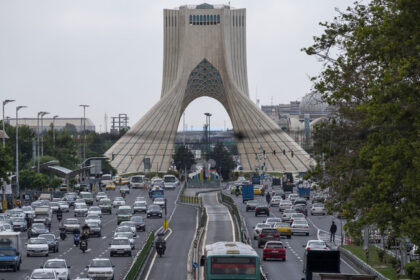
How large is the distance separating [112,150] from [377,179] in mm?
142117

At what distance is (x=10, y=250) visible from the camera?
42406 millimetres

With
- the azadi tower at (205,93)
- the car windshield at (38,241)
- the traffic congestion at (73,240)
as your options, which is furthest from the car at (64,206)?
the azadi tower at (205,93)

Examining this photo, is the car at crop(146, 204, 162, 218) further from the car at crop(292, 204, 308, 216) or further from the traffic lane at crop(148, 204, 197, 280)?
the car at crop(292, 204, 308, 216)

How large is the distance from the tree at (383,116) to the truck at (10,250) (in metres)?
16.4

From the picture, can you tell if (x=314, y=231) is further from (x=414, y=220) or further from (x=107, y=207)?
(x=414, y=220)

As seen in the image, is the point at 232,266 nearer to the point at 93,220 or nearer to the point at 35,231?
the point at 35,231

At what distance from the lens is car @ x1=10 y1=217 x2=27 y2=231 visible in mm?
65125

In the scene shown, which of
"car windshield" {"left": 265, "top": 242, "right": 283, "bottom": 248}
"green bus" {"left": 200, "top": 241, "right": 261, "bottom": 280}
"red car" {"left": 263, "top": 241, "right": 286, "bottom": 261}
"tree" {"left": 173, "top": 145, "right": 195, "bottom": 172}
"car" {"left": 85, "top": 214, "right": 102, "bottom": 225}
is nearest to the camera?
"green bus" {"left": 200, "top": 241, "right": 261, "bottom": 280}

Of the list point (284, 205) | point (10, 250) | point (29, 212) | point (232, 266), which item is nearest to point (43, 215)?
point (29, 212)

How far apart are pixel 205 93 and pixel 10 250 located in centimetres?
14776

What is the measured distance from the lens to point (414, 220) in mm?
24406

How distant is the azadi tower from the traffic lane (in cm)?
7766

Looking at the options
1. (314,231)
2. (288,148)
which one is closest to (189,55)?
(288,148)

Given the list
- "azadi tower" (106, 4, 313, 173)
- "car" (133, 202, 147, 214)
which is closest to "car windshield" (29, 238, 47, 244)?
"car" (133, 202, 147, 214)
